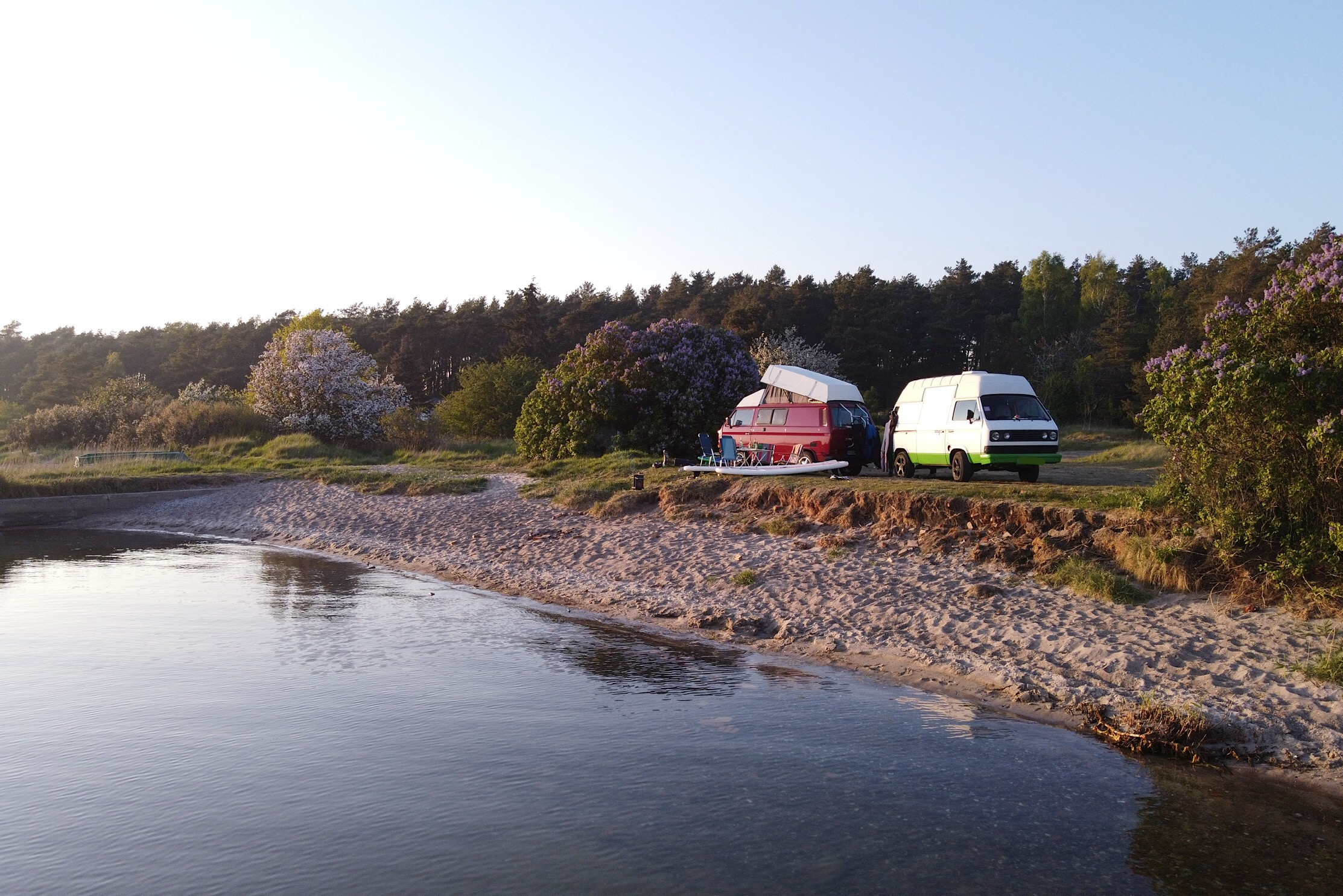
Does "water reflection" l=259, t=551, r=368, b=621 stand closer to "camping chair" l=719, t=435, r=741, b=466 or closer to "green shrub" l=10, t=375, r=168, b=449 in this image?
"camping chair" l=719, t=435, r=741, b=466

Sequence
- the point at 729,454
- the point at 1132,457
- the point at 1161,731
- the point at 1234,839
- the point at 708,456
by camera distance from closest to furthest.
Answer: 1. the point at 1234,839
2. the point at 1161,731
3. the point at 729,454
4. the point at 708,456
5. the point at 1132,457

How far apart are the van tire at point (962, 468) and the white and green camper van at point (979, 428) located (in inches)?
0.5

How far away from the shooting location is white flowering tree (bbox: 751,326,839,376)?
161 feet

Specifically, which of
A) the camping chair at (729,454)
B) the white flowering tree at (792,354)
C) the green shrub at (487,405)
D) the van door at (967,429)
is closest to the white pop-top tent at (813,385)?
the camping chair at (729,454)

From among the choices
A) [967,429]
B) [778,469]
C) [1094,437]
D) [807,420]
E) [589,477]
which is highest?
[807,420]

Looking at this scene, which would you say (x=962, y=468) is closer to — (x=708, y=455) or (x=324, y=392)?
(x=708, y=455)

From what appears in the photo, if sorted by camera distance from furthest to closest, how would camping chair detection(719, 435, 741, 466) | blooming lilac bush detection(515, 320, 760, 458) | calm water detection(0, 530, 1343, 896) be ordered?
1. blooming lilac bush detection(515, 320, 760, 458)
2. camping chair detection(719, 435, 741, 466)
3. calm water detection(0, 530, 1343, 896)

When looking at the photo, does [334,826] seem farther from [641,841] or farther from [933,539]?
[933,539]

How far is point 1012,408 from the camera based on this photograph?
768 inches

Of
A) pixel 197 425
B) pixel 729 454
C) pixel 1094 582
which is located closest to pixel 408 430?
pixel 197 425

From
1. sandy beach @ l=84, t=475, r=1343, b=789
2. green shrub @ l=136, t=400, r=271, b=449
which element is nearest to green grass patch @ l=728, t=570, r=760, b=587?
sandy beach @ l=84, t=475, r=1343, b=789

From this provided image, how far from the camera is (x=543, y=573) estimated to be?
17.7m

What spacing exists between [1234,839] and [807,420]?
1638 cm

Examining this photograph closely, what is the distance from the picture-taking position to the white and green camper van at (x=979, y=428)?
19.0 meters
